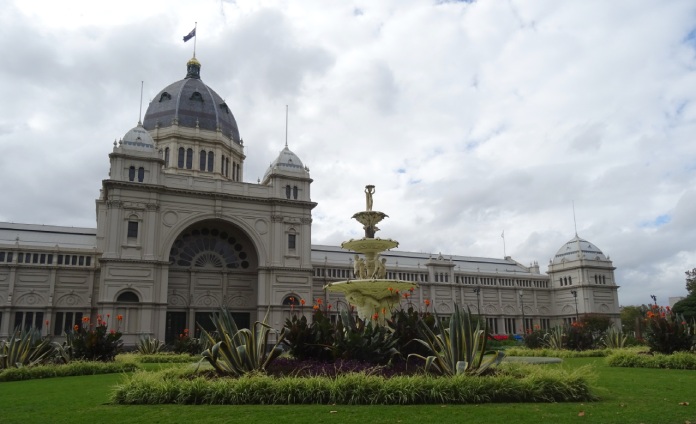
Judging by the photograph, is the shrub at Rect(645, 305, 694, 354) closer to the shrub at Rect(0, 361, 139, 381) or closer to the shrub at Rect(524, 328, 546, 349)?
the shrub at Rect(524, 328, 546, 349)

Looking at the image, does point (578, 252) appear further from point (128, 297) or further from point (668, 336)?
point (128, 297)

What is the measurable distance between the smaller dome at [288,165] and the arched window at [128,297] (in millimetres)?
17060

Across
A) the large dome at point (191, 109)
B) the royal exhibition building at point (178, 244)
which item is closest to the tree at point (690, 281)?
the royal exhibition building at point (178, 244)

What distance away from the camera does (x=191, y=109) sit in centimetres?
5834

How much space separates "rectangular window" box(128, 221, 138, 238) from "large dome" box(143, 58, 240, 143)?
48.3 ft

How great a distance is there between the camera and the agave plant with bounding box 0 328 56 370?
2117 cm

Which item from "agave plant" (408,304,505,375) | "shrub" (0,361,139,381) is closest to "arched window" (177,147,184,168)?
"shrub" (0,361,139,381)

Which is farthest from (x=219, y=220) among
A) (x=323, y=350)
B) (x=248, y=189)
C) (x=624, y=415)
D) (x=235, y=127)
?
(x=624, y=415)

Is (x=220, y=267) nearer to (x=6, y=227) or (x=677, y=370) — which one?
(x=6, y=227)

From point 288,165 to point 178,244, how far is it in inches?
515

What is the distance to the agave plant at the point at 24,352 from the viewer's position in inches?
834

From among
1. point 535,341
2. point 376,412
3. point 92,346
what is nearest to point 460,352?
point 376,412

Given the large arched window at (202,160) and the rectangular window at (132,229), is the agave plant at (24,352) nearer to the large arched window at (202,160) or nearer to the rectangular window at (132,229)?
the rectangular window at (132,229)

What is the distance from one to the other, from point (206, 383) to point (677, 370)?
637 inches
